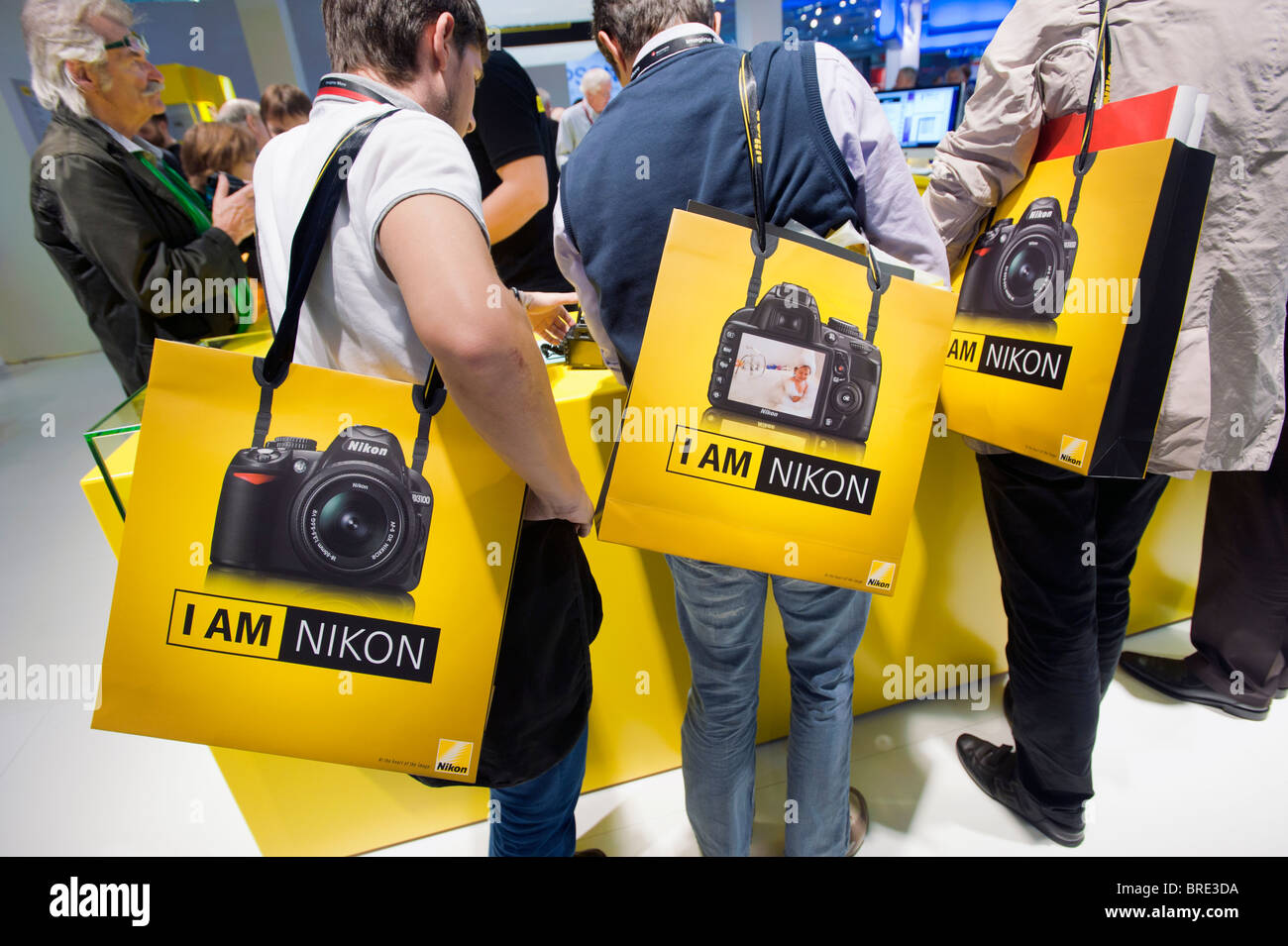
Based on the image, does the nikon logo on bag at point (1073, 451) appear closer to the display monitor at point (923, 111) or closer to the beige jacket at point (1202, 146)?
the beige jacket at point (1202, 146)

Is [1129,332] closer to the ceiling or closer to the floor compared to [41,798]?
closer to the ceiling

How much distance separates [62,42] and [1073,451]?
1.99 metres

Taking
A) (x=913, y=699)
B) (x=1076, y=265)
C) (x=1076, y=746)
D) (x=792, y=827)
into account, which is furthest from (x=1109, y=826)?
(x=1076, y=265)

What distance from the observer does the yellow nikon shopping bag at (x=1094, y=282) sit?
761 millimetres

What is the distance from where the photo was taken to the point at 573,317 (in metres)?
1.25

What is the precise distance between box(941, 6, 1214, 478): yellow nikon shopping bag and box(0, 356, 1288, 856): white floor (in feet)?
2.88

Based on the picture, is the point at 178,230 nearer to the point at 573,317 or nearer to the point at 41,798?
the point at 573,317

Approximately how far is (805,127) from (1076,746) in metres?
1.19

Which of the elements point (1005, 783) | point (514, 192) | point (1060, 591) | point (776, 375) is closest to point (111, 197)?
point (514, 192)

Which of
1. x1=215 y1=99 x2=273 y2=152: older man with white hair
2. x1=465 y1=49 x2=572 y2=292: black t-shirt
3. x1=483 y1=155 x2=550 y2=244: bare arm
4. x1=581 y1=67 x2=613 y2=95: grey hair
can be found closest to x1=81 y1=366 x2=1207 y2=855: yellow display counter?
x1=483 y1=155 x2=550 y2=244: bare arm

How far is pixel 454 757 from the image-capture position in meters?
0.69

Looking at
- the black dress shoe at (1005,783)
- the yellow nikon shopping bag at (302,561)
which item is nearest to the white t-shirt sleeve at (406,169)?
the yellow nikon shopping bag at (302,561)

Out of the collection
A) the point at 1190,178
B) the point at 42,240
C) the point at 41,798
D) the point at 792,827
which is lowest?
the point at 41,798
